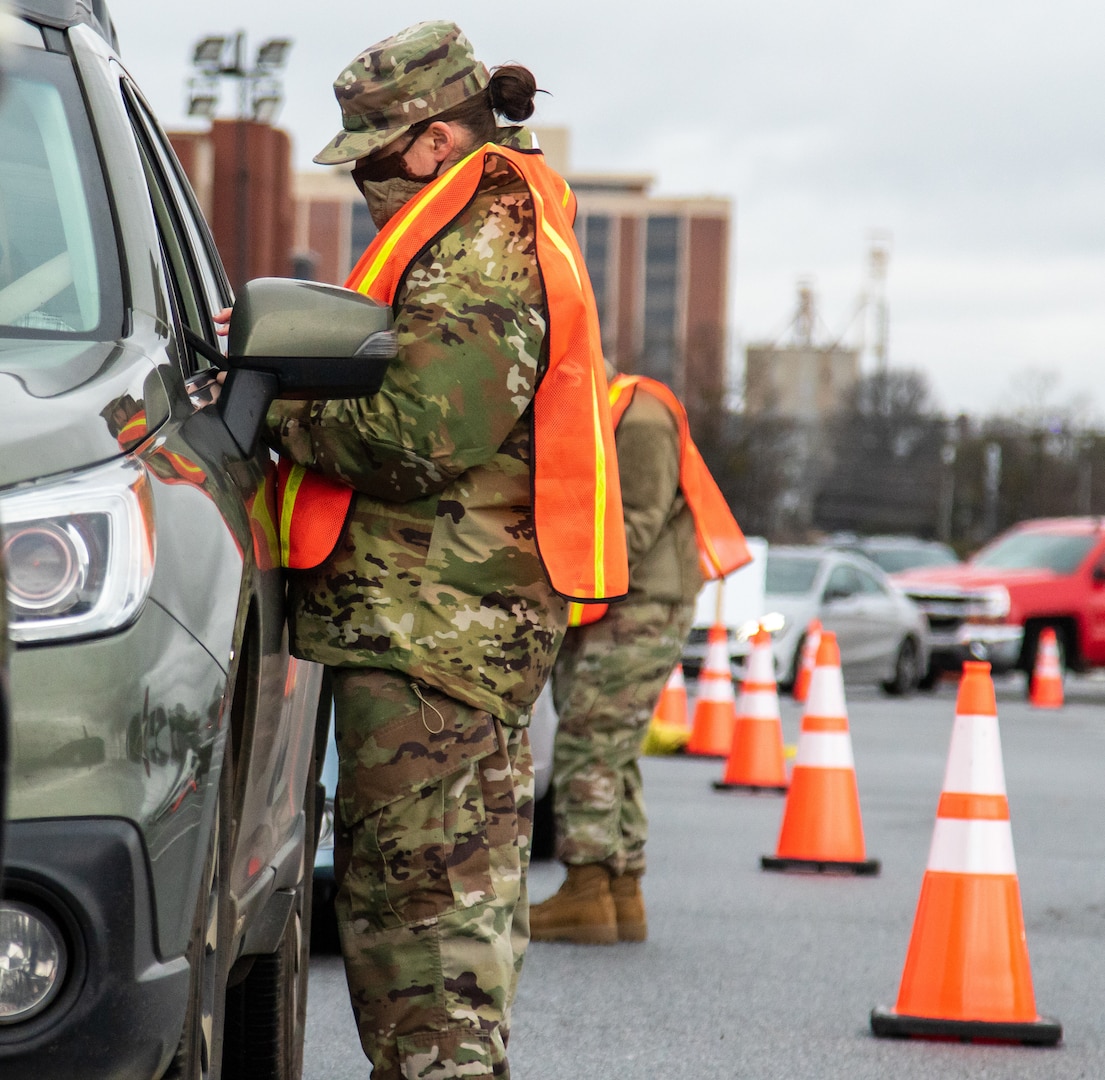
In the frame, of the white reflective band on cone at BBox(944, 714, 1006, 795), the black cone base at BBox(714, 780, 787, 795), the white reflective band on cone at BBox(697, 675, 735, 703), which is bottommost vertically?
the black cone base at BBox(714, 780, 787, 795)

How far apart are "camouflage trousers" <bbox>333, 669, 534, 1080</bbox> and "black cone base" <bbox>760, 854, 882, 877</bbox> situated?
5279 millimetres

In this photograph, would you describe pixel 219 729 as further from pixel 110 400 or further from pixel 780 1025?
pixel 780 1025

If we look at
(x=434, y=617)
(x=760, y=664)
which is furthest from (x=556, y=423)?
(x=760, y=664)

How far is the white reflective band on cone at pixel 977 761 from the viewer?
554 centimetres

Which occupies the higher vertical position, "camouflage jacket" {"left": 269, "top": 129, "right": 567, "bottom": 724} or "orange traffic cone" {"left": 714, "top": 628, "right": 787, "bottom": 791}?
"camouflage jacket" {"left": 269, "top": 129, "right": 567, "bottom": 724}

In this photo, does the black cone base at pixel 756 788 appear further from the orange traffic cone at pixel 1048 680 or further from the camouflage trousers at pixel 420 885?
the orange traffic cone at pixel 1048 680

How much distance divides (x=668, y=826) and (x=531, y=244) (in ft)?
23.1

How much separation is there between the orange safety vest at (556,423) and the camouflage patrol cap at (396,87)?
114 mm

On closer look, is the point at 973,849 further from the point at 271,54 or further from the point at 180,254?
the point at 271,54

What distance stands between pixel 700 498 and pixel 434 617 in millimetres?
3658

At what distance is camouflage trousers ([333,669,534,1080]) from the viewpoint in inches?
129

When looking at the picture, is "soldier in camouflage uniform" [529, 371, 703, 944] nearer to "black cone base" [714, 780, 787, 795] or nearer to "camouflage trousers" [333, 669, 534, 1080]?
"camouflage trousers" [333, 669, 534, 1080]

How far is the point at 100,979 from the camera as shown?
2.37m

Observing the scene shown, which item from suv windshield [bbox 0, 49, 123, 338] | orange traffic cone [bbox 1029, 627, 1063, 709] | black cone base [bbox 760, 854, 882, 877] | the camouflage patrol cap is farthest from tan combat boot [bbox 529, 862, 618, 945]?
orange traffic cone [bbox 1029, 627, 1063, 709]
